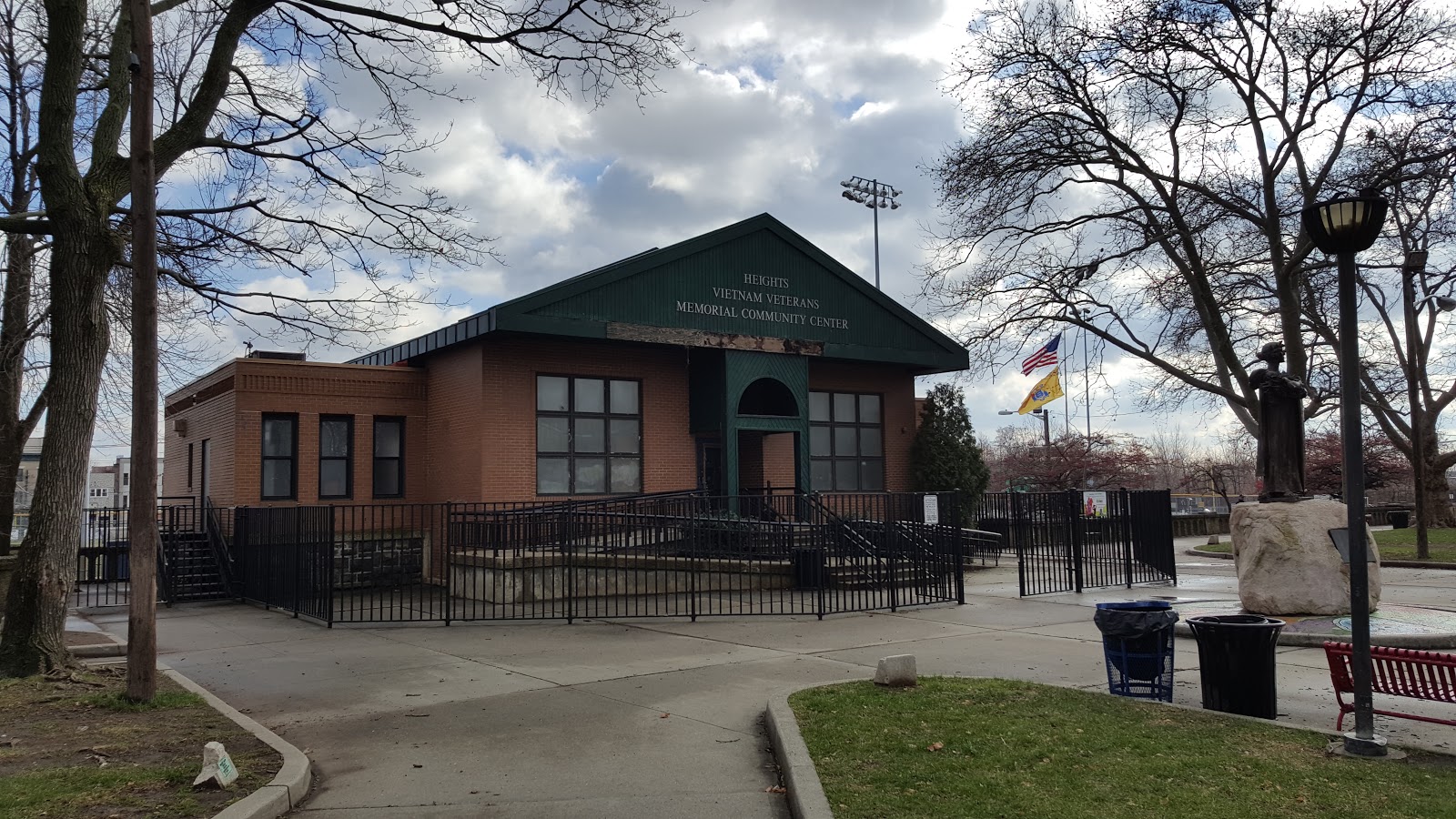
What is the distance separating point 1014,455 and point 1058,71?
132ft

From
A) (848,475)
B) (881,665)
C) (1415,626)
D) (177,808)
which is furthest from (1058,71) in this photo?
(177,808)

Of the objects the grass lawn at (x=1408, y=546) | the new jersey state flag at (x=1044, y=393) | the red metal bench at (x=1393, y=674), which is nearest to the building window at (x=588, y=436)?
the grass lawn at (x=1408, y=546)

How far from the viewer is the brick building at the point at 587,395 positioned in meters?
20.6

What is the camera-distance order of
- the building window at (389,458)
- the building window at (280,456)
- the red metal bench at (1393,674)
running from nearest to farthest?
1. the red metal bench at (1393,674)
2. the building window at (280,456)
3. the building window at (389,458)

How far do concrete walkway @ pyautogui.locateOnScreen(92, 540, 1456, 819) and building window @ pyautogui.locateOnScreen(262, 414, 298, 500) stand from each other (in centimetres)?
505

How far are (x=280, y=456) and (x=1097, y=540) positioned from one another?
1670 cm

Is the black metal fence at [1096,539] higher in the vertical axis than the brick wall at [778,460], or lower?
lower

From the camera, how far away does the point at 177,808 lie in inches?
219

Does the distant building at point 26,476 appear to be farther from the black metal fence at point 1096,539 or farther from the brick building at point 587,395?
the black metal fence at point 1096,539

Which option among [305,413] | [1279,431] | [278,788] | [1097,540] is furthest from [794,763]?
[305,413]

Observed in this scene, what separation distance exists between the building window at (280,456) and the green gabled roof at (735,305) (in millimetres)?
3039

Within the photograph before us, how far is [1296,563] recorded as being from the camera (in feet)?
41.9

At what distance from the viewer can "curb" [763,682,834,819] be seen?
215 inches

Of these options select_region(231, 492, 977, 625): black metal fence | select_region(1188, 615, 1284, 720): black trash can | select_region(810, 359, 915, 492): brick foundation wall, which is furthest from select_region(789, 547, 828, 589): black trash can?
select_region(1188, 615, 1284, 720): black trash can
